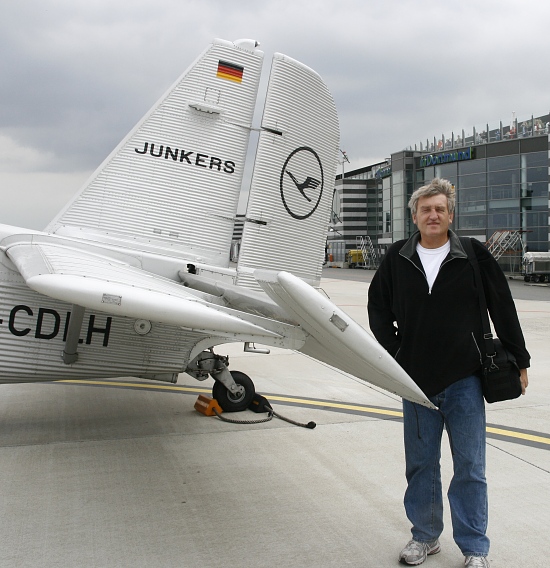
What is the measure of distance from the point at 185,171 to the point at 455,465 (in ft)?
12.8

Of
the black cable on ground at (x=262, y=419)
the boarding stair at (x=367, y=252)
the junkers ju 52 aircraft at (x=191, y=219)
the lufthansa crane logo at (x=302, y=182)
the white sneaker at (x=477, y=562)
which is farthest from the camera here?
the boarding stair at (x=367, y=252)

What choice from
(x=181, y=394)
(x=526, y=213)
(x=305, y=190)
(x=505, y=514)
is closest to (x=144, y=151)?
(x=305, y=190)

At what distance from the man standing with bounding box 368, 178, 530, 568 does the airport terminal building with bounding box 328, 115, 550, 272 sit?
3082 cm

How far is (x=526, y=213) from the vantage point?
38562mm

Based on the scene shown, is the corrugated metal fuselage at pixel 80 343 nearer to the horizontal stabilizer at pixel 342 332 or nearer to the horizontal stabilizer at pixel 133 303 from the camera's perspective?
the horizontal stabilizer at pixel 133 303

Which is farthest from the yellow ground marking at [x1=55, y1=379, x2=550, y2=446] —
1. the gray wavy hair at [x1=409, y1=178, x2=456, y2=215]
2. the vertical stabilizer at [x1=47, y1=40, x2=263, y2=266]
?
the gray wavy hair at [x1=409, y1=178, x2=456, y2=215]

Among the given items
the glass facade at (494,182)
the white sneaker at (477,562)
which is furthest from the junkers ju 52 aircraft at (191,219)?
the glass facade at (494,182)

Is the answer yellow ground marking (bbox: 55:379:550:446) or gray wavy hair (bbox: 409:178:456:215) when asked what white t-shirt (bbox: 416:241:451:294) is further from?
yellow ground marking (bbox: 55:379:550:446)

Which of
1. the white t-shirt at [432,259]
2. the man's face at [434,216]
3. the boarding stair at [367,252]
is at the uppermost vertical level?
the boarding stair at [367,252]

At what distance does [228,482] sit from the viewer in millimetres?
4113

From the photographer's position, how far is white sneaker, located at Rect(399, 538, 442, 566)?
117 inches

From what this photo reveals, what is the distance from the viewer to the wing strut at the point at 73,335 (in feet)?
15.1

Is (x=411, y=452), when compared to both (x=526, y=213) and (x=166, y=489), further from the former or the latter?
(x=526, y=213)

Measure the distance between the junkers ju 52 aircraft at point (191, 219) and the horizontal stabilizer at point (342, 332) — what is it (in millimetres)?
1495
